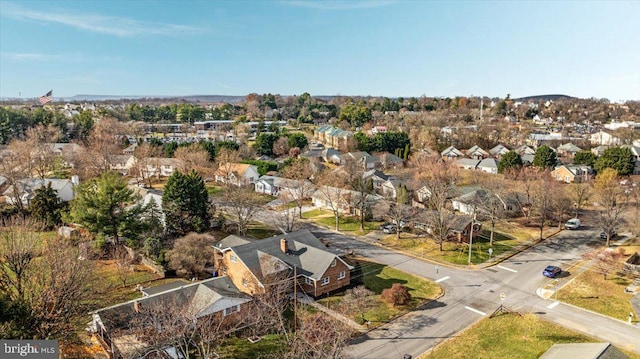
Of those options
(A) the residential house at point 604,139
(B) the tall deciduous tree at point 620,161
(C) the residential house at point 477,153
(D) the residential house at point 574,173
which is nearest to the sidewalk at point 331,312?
(D) the residential house at point 574,173

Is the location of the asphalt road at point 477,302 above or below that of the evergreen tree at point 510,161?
below

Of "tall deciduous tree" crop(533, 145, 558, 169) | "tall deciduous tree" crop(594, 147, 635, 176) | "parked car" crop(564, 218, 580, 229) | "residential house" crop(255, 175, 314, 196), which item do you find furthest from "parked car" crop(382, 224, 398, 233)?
"tall deciduous tree" crop(594, 147, 635, 176)

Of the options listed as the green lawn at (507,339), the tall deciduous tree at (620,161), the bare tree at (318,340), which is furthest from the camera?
the tall deciduous tree at (620,161)

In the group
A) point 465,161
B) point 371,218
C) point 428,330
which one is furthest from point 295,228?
point 465,161

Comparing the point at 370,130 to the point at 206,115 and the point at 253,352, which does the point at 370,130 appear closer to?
the point at 206,115

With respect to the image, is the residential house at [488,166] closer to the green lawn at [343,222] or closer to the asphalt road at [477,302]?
the asphalt road at [477,302]

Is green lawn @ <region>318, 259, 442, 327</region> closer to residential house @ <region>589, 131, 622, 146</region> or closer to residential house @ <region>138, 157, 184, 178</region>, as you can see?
residential house @ <region>138, 157, 184, 178</region>
